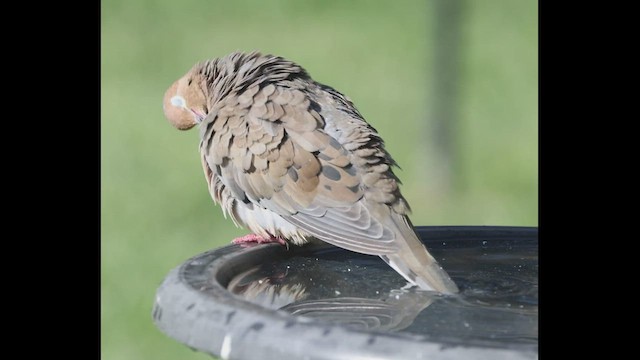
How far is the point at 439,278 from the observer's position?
2930mm

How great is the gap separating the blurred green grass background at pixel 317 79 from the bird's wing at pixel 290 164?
7.02 ft

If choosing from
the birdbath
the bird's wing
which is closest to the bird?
the bird's wing

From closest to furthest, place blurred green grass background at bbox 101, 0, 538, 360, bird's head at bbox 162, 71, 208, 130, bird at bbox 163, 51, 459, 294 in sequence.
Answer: bird at bbox 163, 51, 459, 294
bird's head at bbox 162, 71, 208, 130
blurred green grass background at bbox 101, 0, 538, 360

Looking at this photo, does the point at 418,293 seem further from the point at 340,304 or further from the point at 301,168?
the point at 301,168

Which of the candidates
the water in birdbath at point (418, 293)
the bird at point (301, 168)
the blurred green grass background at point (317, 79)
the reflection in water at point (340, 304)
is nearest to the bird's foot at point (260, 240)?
the bird at point (301, 168)

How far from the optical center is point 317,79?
8.30 m

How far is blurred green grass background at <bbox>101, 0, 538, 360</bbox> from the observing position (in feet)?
21.2

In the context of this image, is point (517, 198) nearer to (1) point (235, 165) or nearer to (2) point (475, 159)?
(2) point (475, 159)

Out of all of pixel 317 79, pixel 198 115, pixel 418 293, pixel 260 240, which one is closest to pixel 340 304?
pixel 418 293

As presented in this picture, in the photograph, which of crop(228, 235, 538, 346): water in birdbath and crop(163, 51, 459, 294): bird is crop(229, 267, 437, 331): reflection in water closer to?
crop(228, 235, 538, 346): water in birdbath

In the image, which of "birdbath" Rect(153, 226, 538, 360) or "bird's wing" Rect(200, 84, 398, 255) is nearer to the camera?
"birdbath" Rect(153, 226, 538, 360)

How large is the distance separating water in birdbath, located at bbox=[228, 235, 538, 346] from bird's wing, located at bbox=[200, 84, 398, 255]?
0.13 m

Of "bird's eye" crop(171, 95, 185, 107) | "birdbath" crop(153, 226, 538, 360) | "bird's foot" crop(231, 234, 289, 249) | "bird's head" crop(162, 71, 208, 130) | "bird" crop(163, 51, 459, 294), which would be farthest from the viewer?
"bird's eye" crop(171, 95, 185, 107)

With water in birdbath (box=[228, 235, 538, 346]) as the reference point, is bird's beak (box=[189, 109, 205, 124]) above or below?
above
